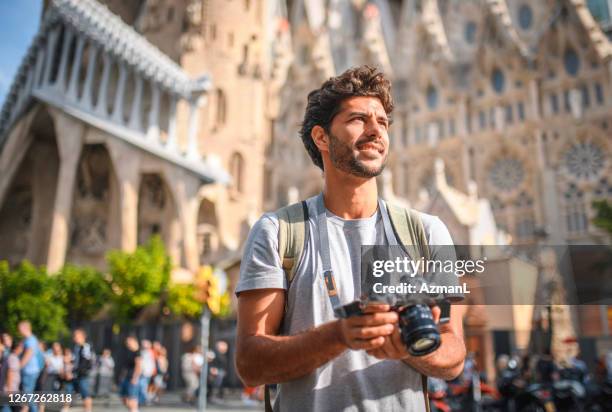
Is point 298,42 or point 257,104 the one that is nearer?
point 257,104

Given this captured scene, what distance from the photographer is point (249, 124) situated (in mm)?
29438

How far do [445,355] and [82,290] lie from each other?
19.6 m

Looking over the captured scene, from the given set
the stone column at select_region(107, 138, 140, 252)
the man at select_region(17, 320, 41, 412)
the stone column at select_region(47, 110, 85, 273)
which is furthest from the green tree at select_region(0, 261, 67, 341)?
the man at select_region(17, 320, 41, 412)

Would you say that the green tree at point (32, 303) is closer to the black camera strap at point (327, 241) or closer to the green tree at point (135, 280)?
the green tree at point (135, 280)

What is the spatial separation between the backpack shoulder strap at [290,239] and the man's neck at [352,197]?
141 mm

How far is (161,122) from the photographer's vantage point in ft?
88.3

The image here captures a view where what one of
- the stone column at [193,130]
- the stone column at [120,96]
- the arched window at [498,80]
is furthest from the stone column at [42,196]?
the arched window at [498,80]

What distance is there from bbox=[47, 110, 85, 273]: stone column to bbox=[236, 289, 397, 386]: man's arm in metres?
22.8

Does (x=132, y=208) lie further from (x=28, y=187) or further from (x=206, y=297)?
(x=206, y=297)

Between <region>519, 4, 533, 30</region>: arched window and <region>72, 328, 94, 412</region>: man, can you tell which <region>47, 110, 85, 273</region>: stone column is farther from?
<region>519, 4, 533, 30</region>: arched window

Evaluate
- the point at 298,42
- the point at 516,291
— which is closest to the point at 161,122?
the point at 298,42

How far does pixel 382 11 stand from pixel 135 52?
2318 cm

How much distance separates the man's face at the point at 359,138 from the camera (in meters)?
1.63

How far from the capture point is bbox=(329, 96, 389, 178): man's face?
1632 millimetres
